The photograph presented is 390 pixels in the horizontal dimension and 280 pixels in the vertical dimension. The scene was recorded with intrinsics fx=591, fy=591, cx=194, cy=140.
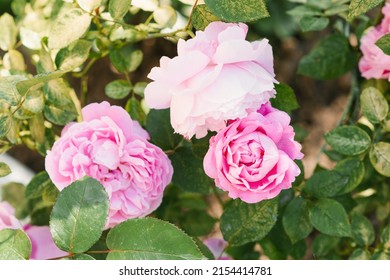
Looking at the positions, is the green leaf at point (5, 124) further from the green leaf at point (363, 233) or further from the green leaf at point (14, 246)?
the green leaf at point (363, 233)

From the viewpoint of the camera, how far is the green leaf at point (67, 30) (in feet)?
2.25

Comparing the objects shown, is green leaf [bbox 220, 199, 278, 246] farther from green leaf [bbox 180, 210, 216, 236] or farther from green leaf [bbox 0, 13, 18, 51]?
green leaf [bbox 0, 13, 18, 51]

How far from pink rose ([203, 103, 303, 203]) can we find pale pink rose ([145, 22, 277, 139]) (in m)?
0.02

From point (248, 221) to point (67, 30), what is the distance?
0.32 meters

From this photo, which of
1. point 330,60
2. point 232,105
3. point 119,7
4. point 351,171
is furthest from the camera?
point 330,60

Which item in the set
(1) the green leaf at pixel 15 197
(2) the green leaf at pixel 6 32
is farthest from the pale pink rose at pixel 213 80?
(1) the green leaf at pixel 15 197

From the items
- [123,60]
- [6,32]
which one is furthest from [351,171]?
[6,32]

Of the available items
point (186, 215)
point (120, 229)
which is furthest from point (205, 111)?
point (186, 215)

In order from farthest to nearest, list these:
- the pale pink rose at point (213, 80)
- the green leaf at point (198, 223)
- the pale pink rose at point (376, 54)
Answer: the green leaf at point (198, 223) < the pale pink rose at point (376, 54) < the pale pink rose at point (213, 80)

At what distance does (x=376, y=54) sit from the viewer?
774mm

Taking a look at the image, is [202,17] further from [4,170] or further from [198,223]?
[198,223]

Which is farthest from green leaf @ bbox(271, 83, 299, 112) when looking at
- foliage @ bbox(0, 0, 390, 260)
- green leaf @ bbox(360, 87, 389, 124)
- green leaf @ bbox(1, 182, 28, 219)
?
green leaf @ bbox(1, 182, 28, 219)

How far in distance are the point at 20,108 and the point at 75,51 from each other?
0.10 m

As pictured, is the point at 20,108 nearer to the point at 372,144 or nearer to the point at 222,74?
the point at 222,74
